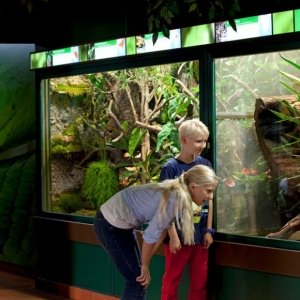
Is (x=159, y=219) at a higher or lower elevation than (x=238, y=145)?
lower

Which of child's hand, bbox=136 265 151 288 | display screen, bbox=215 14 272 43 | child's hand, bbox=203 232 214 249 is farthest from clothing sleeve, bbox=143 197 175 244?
display screen, bbox=215 14 272 43

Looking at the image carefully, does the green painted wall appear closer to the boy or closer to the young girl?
the boy

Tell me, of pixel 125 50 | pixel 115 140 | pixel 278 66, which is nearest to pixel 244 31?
pixel 278 66

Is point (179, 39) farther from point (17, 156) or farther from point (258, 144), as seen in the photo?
point (17, 156)

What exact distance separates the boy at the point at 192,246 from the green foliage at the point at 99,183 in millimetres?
1601

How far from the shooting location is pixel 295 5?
5570mm

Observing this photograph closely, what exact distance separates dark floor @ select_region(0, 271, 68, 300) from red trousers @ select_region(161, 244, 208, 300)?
2165mm

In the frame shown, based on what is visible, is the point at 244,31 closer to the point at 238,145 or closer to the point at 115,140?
the point at 238,145

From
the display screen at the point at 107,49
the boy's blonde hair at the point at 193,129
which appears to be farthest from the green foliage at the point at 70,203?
the boy's blonde hair at the point at 193,129

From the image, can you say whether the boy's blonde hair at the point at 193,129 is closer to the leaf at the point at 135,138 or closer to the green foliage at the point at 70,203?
the leaf at the point at 135,138

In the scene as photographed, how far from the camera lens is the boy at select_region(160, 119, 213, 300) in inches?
224

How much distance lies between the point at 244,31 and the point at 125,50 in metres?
1.39

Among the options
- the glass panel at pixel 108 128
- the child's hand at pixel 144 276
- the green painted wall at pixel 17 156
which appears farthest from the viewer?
the green painted wall at pixel 17 156

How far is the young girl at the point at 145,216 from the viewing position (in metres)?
4.83
